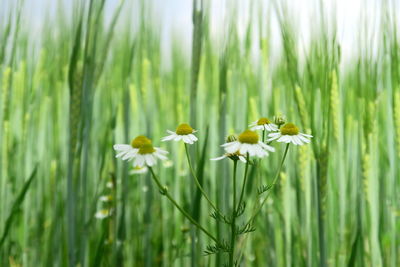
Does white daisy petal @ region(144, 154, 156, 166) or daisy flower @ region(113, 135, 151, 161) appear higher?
daisy flower @ region(113, 135, 151, 161)

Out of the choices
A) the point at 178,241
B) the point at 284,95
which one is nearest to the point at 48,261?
the point at 178,241

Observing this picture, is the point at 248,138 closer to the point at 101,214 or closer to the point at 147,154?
the point at 147,154

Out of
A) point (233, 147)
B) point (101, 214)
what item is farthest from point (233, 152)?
point (101, 214)

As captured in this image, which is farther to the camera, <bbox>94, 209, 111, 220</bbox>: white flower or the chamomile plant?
<bbox>94, 209, 111, 220</bbox>: white flower

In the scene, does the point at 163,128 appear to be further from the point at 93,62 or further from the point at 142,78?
the point at 93,62

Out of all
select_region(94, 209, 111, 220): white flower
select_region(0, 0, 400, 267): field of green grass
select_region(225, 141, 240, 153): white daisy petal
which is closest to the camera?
select_region(225, 141, 240, 153): white daisy petal

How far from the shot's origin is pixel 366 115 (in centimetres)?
73

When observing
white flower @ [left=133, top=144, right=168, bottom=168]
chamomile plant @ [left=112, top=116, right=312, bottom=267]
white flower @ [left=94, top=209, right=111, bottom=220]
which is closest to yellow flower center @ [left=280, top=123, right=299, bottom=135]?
chamomile plant @ [left=112, top=116, right=312, bottom=267]

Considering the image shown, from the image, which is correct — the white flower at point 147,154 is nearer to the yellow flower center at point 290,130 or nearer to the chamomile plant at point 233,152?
the chamomile plant at point 233,152

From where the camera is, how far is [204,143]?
669 mm

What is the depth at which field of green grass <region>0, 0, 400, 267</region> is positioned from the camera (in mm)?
674

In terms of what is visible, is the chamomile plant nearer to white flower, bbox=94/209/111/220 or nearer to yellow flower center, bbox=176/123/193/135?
yellow flower center, bbox=176/123/193/135

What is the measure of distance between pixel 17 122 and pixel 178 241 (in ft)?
1.55

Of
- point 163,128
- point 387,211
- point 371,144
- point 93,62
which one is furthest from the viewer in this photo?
point 163,128
